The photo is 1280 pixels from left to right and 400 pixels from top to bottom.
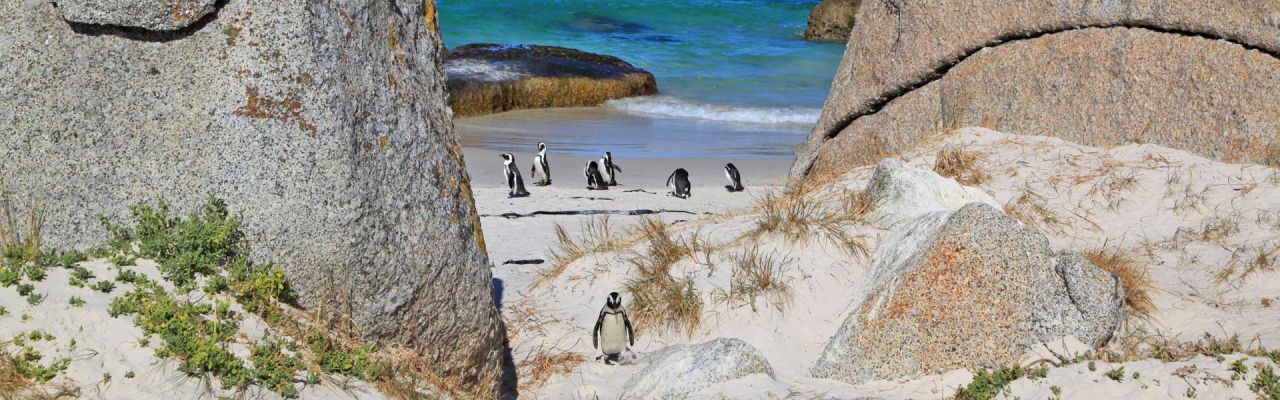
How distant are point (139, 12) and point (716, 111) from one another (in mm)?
17002

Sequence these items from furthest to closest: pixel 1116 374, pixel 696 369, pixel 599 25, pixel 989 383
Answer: pixel 599 25, pixel 696 369, pixel 989 383, pixel 1116 374

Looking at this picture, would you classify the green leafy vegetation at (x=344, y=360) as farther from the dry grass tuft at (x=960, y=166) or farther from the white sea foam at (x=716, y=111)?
the white sea foam at (x=716, y=111)

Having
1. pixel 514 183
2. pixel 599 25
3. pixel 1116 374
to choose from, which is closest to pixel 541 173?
pixel 514 183

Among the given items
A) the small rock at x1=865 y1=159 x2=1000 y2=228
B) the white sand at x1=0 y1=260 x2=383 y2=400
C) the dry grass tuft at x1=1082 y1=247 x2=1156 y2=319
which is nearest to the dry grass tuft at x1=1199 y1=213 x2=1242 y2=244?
the dry grass tuft at x1=1082 y1=247 x2=1156 y2=319

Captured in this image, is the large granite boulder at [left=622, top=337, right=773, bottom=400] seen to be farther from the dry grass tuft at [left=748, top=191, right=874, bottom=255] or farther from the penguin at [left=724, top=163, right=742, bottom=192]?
the penguin at [left=724, top=163, right=742, bottom=192]

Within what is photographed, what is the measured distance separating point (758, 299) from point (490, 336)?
1.78 m

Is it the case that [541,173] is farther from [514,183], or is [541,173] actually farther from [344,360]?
[344,360]

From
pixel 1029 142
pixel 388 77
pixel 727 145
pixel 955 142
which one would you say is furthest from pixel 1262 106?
pixel 727 145

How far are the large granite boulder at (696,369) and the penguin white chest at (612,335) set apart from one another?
0.50 metres

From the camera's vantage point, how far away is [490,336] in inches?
187

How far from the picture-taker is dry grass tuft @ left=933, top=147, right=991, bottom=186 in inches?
288

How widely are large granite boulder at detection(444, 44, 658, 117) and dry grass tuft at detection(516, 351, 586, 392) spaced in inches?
509

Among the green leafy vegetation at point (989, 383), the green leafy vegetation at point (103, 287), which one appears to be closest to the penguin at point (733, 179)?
the green leafy vegetation at point (989, 383)

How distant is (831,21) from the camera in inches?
1348
